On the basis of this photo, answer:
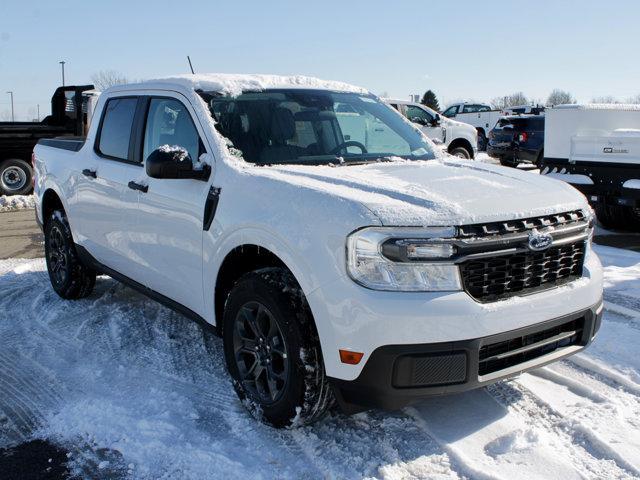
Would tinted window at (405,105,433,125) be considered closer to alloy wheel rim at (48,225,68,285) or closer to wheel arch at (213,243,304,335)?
alloy wheel rim at (48,225,68,285)

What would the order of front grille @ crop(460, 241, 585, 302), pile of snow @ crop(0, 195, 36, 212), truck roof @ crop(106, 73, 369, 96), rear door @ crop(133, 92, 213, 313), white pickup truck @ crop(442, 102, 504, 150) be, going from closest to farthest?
front grille @ crop(460, 241, 585, 302) → rear door @ crop(133, 92, 213, 313) → truck roof @ crop(106, 73, 369, 96) → pile of snow @ crop(0, 195, 36, 212) → white pickup truck @ crop(442, 102, 504, 150)

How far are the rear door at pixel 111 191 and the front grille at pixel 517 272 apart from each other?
2.40 metres

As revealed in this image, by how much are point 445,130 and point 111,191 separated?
510 inches

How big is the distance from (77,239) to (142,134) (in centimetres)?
144

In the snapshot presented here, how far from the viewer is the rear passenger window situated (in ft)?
14.9

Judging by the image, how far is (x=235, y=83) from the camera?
4.07 metres

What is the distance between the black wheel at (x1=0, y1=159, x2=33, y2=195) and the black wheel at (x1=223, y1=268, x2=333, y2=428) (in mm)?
10884

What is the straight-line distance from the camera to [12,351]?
4.50m

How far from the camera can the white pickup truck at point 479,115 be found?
95.3 feet

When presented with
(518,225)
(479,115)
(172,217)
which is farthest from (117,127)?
(479,115)

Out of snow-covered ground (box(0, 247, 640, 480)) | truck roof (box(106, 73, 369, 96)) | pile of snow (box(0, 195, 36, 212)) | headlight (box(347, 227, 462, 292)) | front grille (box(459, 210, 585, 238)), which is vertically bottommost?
snow-covered ground (box(0, 247, 640, 480))

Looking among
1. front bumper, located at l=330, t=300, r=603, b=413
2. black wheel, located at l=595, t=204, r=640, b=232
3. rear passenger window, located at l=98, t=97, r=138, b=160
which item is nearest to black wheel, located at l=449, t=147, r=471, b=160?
black wheel, located at l=595, t=204, r=640, b=232

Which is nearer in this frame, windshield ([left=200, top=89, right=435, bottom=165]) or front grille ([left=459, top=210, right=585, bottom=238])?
front grille ([left=459, top=210, right=585, bottom=238])

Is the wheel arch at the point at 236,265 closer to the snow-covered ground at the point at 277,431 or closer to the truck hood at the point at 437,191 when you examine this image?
the truck hood at the point at 437,191
